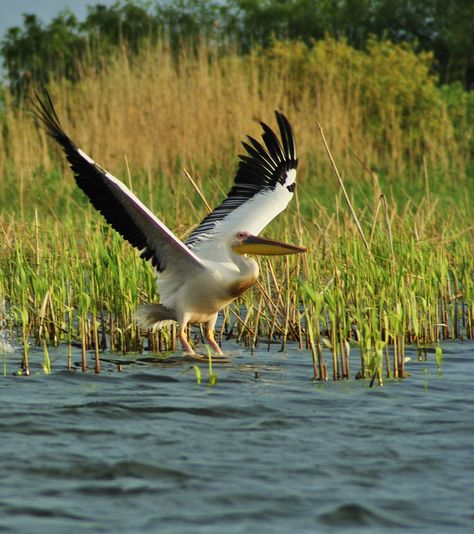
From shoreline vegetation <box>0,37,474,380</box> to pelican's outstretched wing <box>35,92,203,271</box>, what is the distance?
0.25m

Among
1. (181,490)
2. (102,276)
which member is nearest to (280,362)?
(102,276)

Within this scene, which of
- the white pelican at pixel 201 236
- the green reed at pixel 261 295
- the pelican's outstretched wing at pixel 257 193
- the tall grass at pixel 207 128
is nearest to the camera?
the white pelican at pixel 201 236

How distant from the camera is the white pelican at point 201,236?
18.7ft

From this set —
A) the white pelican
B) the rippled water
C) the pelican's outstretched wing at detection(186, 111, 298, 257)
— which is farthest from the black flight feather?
the rippled water

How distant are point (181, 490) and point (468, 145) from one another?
12.2 metres

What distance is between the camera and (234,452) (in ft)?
13.4

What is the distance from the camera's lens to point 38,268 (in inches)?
262

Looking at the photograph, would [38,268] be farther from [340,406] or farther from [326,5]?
[326,5]

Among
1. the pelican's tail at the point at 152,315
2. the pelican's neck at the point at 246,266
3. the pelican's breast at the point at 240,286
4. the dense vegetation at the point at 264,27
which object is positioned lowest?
the pelican's tail at the point at 152,315

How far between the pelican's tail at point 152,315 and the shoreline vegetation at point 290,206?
14 centimetres

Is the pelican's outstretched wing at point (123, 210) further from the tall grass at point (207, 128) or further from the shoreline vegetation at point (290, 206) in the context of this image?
the tall grass at point (207, 128)

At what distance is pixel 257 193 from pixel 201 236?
1.59 feet

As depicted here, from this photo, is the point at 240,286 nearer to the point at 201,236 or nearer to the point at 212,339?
the point at 212,339

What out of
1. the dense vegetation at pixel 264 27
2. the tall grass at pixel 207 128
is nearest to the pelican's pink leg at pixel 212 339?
the tall grass at pixel 207 128
